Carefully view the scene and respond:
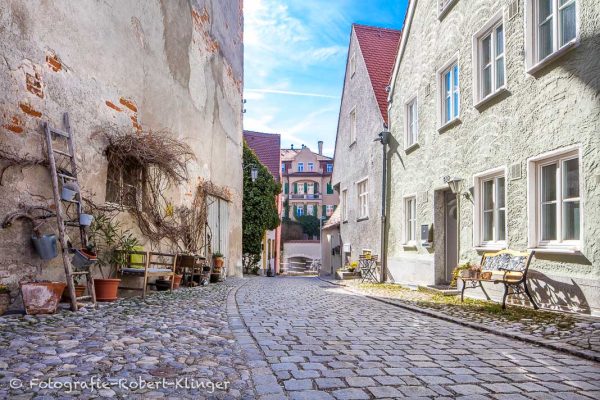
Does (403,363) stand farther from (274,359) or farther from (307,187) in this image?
(307,187)

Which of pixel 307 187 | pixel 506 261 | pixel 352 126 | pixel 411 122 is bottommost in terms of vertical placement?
pixel 506 261

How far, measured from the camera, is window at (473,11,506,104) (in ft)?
27.9

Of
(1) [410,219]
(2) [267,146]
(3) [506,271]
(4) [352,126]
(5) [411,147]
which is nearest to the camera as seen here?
(3) [506,271]

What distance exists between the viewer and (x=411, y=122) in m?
12.9

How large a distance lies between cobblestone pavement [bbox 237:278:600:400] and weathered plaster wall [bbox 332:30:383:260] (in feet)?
30.8

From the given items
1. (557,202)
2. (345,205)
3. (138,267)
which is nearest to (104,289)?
(138,267)

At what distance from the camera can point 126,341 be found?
160 inches

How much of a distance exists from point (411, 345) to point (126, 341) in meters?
2.42

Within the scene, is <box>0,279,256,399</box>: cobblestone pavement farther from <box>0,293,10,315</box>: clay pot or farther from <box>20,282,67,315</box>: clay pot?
<box>0,293,10,315</box>: clay pot

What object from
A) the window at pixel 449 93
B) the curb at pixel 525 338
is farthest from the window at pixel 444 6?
the curb at pixel 525 338

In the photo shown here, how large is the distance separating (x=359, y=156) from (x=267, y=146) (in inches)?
715

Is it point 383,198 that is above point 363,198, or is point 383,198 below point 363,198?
below

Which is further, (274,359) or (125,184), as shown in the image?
(125,184)

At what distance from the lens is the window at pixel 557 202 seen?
254 inches
